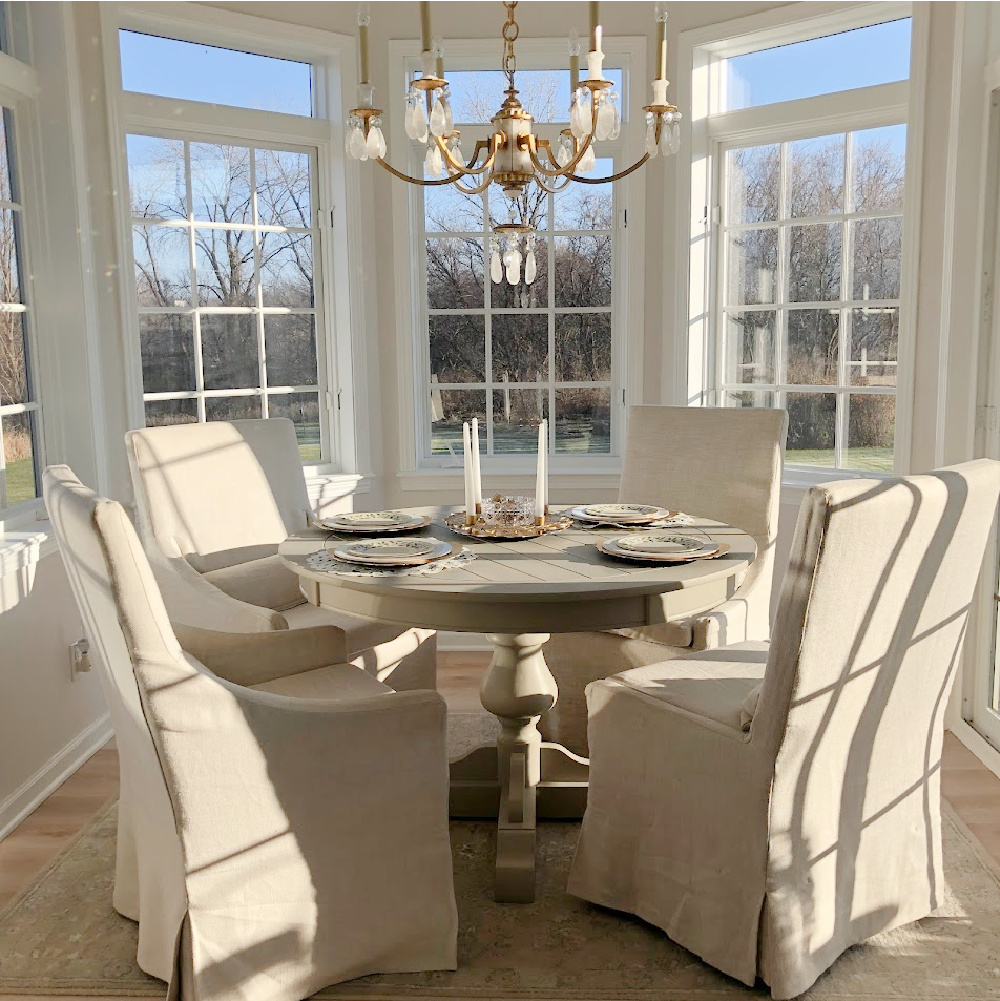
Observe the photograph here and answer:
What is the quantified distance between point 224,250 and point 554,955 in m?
2.94

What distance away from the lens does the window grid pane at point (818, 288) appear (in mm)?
3818

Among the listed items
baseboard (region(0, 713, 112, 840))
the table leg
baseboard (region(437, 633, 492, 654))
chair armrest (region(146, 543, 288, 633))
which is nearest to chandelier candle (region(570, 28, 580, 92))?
the table leg

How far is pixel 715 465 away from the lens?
131 inches

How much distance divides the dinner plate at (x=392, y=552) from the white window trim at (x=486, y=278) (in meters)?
1.90

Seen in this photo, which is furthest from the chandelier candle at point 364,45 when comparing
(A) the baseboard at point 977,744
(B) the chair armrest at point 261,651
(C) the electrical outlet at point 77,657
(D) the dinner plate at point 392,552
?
(A) the baseboard at point 977,744

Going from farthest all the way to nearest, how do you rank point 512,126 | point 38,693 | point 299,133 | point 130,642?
point 299,133, point 38,693, point 512,126, point 130,642

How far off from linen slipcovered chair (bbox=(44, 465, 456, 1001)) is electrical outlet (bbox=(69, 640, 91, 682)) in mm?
1252

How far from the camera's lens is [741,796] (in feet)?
6.49

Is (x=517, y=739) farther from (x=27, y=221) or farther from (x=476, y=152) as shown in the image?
(x=27, y=221)

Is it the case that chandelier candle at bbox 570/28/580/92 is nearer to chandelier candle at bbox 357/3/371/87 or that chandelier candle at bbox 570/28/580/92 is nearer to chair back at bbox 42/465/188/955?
chandelier candle at bbox 357/3/371/87

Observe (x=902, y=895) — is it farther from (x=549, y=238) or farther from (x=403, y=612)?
(x=549, y=238)

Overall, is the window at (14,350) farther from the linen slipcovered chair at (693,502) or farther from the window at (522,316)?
the linen slipcovered chair at (693,502)

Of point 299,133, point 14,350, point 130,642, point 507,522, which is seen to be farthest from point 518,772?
point 299,133

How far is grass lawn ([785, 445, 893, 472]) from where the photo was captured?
3.87 m
